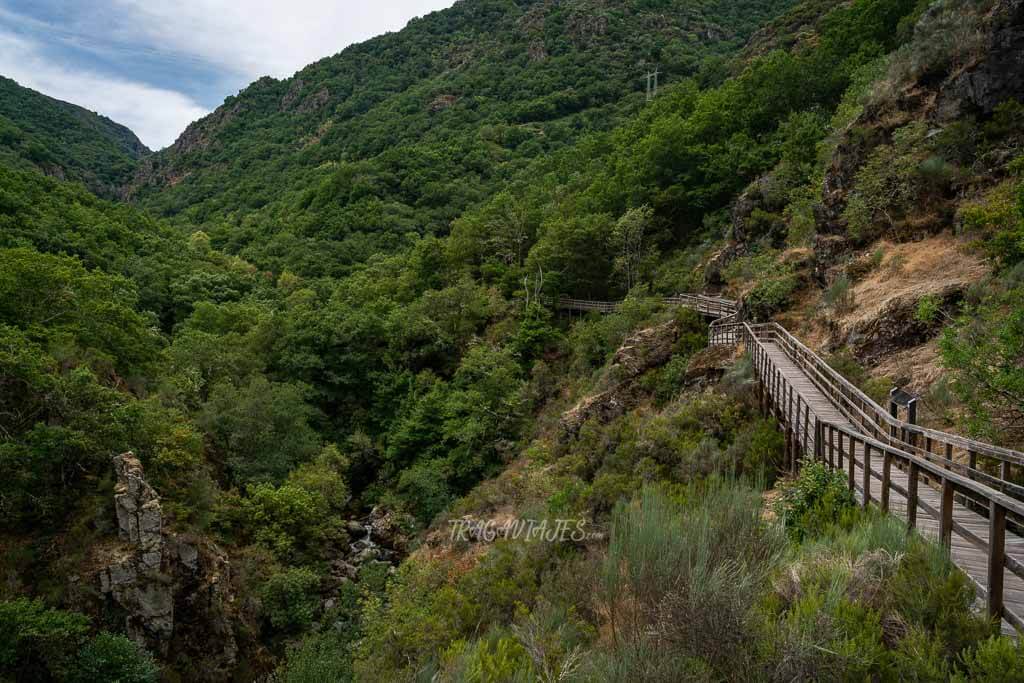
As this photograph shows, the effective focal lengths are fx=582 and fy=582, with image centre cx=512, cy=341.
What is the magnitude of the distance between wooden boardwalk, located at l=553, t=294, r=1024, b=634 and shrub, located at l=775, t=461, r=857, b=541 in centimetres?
24

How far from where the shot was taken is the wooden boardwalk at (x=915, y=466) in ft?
13.5

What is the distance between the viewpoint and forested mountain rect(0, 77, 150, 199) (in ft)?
270

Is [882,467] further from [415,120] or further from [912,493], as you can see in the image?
[415,120]

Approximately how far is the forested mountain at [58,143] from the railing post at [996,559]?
104113mm

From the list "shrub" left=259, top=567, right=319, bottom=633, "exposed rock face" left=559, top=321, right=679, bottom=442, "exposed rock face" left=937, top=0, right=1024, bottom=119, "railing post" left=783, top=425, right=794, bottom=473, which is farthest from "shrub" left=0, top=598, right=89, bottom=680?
"exposed rock face" left=937, top=0, right=1024, bottom=119

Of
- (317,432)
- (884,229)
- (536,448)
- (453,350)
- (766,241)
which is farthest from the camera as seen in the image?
(453,350)

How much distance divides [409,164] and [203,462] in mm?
64608

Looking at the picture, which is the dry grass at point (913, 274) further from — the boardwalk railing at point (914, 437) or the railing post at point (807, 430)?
the railing post at point (807, 430)

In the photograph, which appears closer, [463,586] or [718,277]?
[463,586]

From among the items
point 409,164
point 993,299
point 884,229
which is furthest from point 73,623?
point 409,164

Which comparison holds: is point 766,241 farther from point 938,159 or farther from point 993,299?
point 993,299

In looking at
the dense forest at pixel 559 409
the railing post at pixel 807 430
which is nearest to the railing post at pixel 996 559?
the dense forest at pixel 559 409

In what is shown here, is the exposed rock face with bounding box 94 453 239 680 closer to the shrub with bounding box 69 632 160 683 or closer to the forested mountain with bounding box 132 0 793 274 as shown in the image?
the shrub with bounding box 69 632 160 683

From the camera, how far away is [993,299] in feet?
35.9
